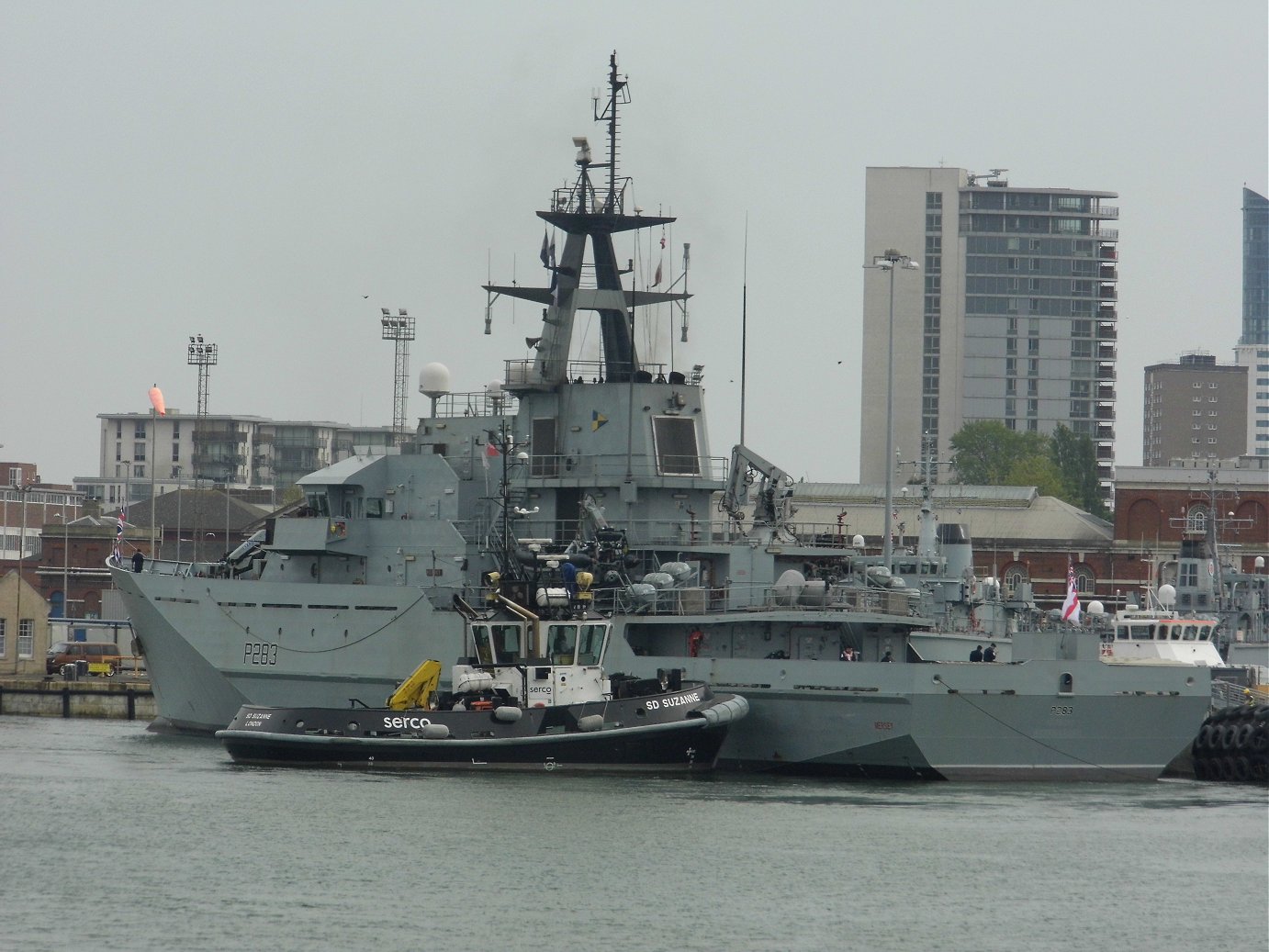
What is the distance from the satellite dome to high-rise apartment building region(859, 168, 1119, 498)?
71168mm

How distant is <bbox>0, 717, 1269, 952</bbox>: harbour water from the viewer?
71.9ft

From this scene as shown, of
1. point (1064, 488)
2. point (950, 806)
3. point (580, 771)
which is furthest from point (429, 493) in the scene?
point (1064, 488)

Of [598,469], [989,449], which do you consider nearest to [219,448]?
[989,449]

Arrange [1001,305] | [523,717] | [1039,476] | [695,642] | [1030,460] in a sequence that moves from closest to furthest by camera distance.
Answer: [523,717] < [695,642] < [1039,476] < [1030,460] < [1001,305]

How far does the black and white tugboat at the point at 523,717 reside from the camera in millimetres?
32688

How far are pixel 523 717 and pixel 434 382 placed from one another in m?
10.3

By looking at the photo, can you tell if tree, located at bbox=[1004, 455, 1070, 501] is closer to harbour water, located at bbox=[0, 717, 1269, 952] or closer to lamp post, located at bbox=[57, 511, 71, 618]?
lamp post, located at bbox=[57, 511, 71, 618]

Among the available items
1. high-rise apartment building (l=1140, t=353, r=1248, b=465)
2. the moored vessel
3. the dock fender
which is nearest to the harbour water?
the moored vessel

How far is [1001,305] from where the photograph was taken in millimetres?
112375

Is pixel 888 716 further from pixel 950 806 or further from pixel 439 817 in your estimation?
pixel 439 817

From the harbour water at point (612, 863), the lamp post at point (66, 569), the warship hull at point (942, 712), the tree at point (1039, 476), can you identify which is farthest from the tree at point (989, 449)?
the harbour water at point (612, 863)

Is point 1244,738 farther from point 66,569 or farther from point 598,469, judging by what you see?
point 66,569

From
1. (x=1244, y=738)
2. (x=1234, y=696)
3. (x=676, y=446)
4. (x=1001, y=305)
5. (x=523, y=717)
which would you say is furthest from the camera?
(x=1001, y=305)

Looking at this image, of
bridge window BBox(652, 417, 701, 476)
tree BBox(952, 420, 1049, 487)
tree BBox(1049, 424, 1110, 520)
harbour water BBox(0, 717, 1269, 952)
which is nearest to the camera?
harbour water BBox(0, 717, 1269, 952)
